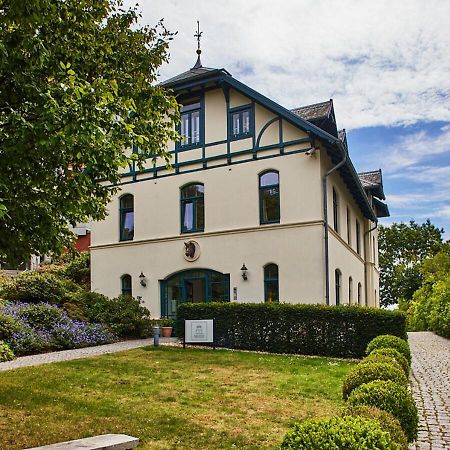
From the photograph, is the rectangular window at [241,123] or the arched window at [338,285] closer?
the rectangular window at [241,123]

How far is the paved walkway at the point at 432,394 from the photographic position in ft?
22.6

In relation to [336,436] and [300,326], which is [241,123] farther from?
[336,436]

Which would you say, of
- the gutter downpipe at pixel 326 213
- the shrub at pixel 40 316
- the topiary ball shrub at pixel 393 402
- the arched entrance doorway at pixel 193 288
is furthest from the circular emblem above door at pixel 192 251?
the topiary ball shrub at pixel 393 402

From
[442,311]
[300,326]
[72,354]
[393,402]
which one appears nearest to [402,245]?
[442,311]

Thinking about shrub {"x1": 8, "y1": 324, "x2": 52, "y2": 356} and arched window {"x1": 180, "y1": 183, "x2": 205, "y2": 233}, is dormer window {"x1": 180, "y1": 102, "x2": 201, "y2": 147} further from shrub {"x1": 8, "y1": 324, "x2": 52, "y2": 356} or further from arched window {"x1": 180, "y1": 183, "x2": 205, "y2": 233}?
shrub {"x1": 8, "y1": 324, "x2": 52, "y2": 356}

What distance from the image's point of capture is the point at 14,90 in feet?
24.1

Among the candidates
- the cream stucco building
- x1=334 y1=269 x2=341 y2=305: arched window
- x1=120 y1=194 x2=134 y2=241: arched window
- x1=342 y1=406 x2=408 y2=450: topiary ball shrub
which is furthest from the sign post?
x1=342 y1=406 x2=408 y2=450: topiary ball shrub

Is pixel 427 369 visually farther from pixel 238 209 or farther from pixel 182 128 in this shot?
pixel 182 128

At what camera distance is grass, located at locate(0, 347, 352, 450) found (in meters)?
6.98

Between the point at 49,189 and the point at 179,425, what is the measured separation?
367 centimetres

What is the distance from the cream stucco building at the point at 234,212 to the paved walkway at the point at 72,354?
385 centimetres

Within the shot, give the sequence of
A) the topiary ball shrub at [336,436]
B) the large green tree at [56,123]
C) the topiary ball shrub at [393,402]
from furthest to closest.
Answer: the large green tree at [56,123]
the topiary ball shrub at [393,402]
the topiary ball shrub at [336,436]

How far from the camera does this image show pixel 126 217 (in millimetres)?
23328

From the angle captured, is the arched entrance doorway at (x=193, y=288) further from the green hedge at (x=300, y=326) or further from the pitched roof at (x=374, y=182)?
the pitched roof at (x=374, y=182)
